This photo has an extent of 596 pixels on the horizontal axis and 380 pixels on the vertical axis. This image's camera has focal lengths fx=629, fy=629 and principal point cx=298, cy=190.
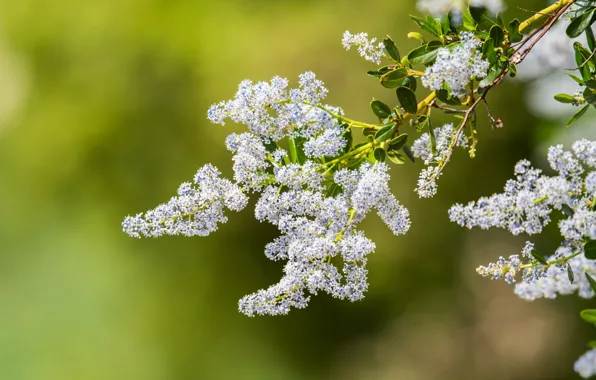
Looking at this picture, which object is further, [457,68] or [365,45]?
[365,45]

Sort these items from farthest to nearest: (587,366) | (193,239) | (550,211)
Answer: (193,239) < (550,211) < (587,366)

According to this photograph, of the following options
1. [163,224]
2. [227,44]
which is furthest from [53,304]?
[163,224]

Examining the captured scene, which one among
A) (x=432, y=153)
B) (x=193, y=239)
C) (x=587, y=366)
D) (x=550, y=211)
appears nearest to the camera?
(x=587, y=366)

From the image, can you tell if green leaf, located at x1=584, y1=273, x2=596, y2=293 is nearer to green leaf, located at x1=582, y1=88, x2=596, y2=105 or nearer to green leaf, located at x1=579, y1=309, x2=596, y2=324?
green leaf, located at x1=579, y1=309, x2=596, y2=324

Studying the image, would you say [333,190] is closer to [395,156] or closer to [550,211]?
[395,156]

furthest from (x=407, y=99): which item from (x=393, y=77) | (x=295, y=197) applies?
(x=295, y=197)

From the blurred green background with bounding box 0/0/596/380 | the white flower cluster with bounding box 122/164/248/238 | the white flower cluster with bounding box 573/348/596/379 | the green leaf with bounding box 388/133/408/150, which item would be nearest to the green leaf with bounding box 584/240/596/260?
the white flower cluster with bounding box 573/348/596/379
